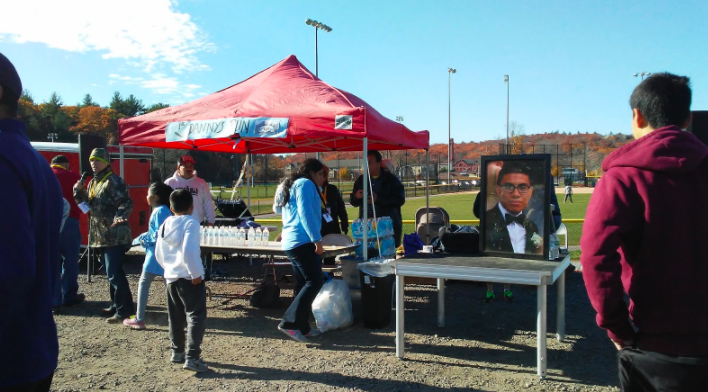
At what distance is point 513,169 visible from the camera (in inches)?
171

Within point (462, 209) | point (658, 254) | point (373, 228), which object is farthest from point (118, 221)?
point (462, 209)

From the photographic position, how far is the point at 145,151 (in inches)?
398

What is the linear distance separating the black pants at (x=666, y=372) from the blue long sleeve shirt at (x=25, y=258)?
82.4 inches

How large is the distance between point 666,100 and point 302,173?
11.3 feet

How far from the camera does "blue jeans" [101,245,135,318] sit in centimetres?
541

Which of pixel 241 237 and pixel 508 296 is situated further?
pixel 508 296

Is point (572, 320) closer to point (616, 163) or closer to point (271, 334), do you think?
point (271, 334)

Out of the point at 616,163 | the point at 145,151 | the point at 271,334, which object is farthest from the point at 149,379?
the point at 145,151

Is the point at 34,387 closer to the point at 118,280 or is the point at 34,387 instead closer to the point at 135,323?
the point at 135,323

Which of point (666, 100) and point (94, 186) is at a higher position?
point (666, 100)

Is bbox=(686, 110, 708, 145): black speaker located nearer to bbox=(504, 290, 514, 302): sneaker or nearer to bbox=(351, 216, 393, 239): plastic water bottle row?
bbox=(504, 290, 514, 302): sneaker

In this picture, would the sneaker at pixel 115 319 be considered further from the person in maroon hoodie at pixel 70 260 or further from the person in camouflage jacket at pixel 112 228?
the person in maroon hoodie at pixel 70 260

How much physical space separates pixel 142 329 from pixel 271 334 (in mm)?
1418

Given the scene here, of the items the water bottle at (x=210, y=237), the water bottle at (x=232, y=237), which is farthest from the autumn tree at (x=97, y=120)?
the water bottle at (x=232, y=237)
